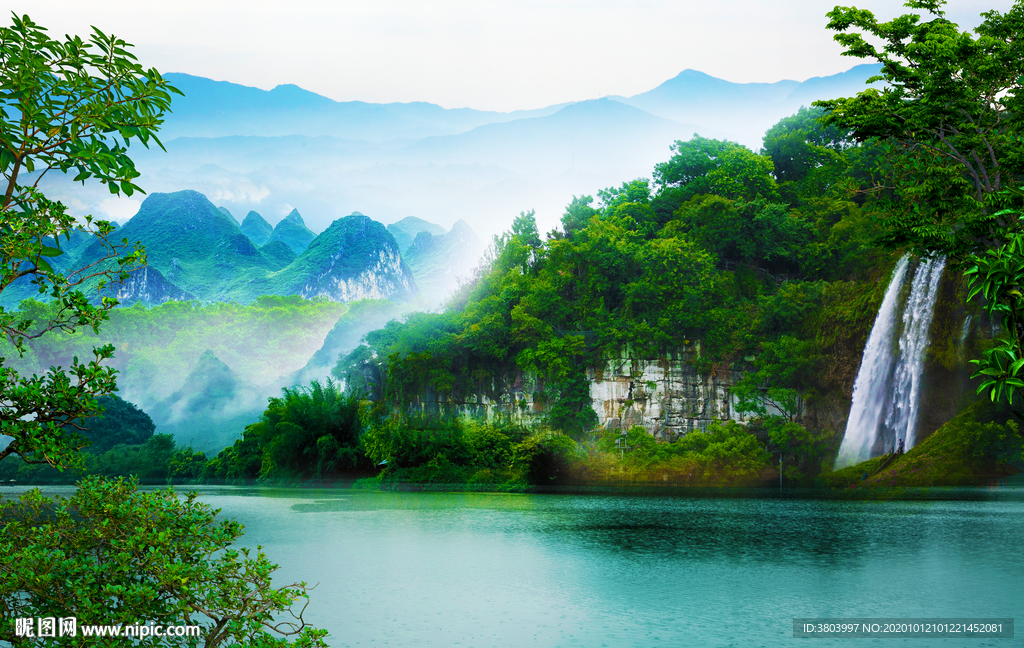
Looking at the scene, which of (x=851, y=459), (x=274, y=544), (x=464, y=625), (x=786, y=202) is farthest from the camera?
(x=786, y=202)

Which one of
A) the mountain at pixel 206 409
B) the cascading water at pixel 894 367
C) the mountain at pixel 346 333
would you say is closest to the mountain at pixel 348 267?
the mountain at pixel 346 333

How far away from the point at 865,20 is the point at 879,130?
1992 millimetres

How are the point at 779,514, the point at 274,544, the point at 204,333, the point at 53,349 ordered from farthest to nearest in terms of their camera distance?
1. the point at 204,333
2. the point at 53,349
3. the point at 779,514
4. the point at 274,544

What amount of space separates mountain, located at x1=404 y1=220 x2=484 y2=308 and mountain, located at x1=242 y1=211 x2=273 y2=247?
2659 cm

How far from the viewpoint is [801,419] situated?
32.1 metres

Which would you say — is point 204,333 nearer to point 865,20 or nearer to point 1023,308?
point 865,20

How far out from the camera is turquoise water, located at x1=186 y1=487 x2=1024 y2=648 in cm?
895

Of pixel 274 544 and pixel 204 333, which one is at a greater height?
pixel 204 333

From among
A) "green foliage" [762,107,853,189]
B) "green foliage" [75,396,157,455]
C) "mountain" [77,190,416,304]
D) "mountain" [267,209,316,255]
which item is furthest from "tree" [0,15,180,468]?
"mountain" [267,209,316,255]

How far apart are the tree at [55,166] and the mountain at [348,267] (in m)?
94.5

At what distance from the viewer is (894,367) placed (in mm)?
26406

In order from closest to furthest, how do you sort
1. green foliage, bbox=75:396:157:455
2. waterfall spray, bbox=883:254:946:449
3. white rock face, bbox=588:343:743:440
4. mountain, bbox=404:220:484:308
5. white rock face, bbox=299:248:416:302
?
waterfall spray, bbox=883:254:946:449 → white rock face, bbox=588:343:743:440 → green foliage, bbox=75:396:157:455 → white rock face, bbox=299:248:416:302 → mountain, bbox=404:220:484:308

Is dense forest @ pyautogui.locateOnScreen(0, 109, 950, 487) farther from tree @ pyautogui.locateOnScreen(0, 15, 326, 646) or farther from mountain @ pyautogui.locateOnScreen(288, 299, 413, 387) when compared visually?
tree @ pyautogui.locateOnScreen(0, 15, 326, 646)

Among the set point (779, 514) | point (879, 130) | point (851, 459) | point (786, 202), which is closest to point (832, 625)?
point (879, 130)
